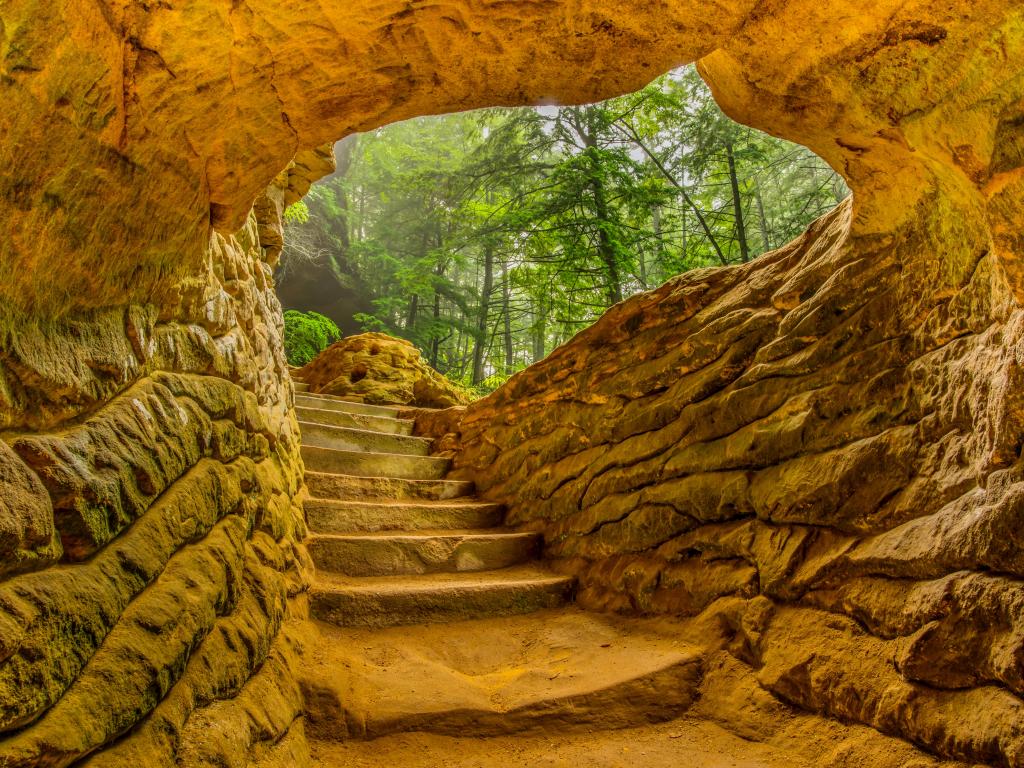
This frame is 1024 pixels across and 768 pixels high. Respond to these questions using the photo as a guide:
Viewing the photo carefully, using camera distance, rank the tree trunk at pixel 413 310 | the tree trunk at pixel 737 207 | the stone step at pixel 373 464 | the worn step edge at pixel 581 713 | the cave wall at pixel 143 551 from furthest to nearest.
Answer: the tree trunk at pixel 413 310 → the tree trunk at pixel 737 207 → the stone step at pixel 373 464 → the worn step edge at pixel 581 713 → the cave wall at pixel 143 551

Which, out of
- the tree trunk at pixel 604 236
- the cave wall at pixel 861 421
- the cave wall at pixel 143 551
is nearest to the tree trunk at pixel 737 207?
the tree trunk at pixel 604 236

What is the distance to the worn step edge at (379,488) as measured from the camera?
3666 millimetres

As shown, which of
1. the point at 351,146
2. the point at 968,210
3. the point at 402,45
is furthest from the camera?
the point at 351,146

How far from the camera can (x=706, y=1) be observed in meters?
1.49

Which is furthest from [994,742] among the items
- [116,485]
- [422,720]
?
[116,485]

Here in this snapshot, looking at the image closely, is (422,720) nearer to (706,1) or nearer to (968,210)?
(706,1)

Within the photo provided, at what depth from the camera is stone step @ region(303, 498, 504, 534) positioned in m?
3.29

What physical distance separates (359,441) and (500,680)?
2.79m

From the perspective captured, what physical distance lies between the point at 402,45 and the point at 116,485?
138cm

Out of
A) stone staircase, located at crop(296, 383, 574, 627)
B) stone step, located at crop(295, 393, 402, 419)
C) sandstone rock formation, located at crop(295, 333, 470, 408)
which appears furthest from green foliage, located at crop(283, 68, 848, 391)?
stone staircase, located at crop(296, 383, 574, 627)

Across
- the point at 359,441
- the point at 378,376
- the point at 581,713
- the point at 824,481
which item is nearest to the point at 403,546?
the point at 581,713

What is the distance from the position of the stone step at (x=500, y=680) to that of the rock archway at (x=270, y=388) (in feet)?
0.76

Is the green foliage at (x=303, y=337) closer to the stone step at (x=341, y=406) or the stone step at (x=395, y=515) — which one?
the stone step at (x=341, y=406)

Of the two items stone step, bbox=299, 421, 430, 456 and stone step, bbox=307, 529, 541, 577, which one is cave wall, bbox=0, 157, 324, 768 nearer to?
stone step, bbox=307, 529, 541, 577
